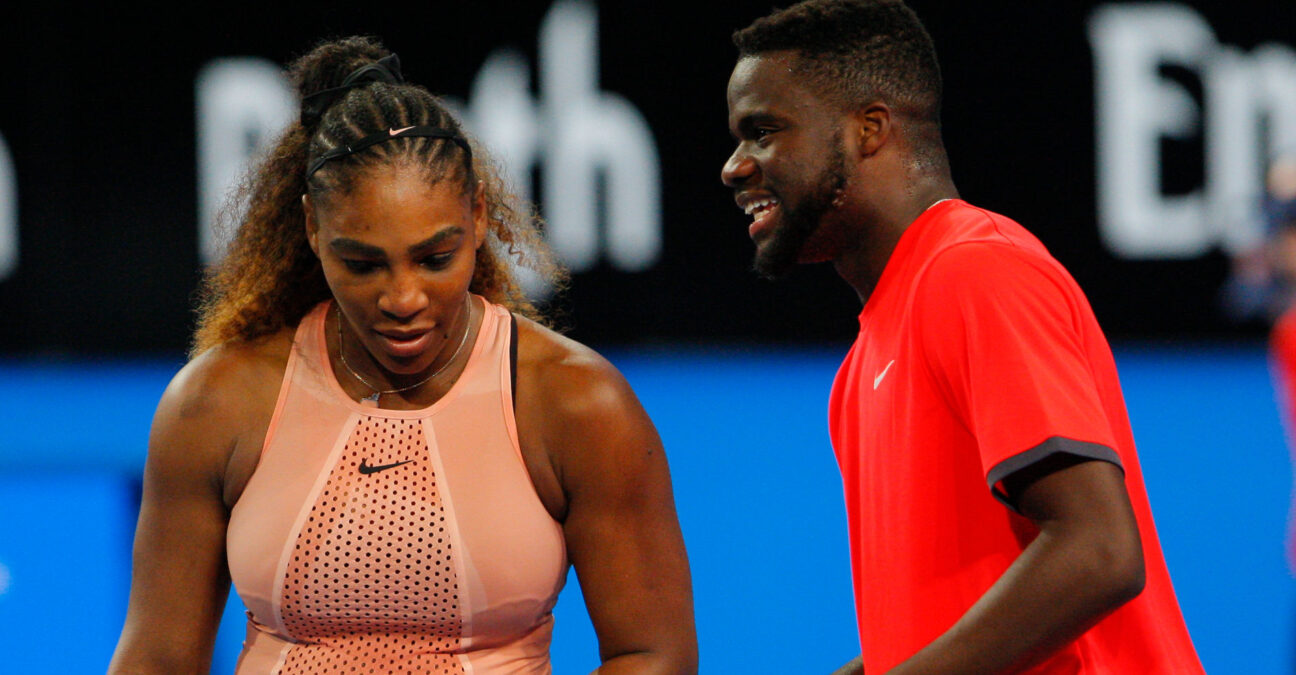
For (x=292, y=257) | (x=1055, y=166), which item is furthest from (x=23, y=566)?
(x=1055, y=166)

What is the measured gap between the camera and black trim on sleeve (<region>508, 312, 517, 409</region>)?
6.64ft

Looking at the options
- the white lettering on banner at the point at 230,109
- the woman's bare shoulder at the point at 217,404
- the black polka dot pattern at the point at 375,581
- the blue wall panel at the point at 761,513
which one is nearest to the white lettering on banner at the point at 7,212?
the blue wall panel at the point at 761,513

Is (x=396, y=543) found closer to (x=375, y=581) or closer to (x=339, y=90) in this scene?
(x=375, y=581)

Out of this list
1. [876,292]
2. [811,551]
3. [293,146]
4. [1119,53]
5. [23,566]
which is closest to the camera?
[876,292]

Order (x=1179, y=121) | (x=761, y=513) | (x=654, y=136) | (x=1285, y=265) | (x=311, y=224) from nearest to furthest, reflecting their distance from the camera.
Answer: (x=311, y=224) < (x=1285, y=265) < (x=761, y=513) < (x=1179, y=121) < (x=654, y=136)

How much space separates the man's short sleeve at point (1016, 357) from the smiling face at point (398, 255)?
72 cm

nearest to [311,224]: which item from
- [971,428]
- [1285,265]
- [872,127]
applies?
[872,127]

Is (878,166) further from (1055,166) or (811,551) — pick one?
(1055,166)

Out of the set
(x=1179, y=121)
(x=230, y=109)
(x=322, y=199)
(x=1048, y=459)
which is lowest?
(x=1048, y=459)

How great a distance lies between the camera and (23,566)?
3832 mm

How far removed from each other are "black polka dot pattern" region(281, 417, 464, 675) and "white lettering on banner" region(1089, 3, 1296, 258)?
6.81m

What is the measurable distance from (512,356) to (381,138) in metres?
0.36

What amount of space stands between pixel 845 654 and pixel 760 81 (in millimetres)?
1874

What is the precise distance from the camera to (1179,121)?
312 inches
